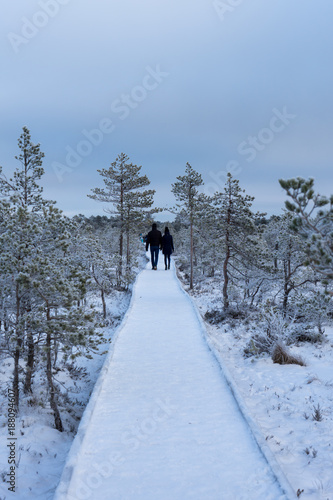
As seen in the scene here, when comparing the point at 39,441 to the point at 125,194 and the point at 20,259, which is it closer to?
the point at 20,259

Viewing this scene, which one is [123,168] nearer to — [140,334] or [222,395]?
[140,334]

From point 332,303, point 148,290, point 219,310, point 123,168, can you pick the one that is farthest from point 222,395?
point 123,168

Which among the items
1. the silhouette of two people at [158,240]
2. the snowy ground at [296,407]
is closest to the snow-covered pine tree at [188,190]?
the silhouette of two people at [158,240]

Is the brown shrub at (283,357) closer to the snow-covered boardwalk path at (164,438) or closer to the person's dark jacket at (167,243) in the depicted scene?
the snow-covered boardwalk path at (164,438)

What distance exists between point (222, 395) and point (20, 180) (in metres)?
10.3

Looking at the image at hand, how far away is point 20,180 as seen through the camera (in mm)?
12016

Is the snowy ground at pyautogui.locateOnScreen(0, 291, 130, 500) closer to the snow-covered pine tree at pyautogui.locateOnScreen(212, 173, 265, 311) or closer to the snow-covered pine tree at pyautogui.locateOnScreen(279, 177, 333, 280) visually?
the snow-covered pine tree at pyautogui.locateOnScreen(279, 177, 333, 280)

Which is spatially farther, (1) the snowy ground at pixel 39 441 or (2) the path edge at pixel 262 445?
(1) the snowy ground at pixel 39 441

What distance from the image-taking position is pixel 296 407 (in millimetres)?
6082

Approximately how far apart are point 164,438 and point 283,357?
4.97 m

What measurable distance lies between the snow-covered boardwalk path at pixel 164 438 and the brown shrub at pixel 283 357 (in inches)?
73.7

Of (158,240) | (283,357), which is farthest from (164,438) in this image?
(158,240)
